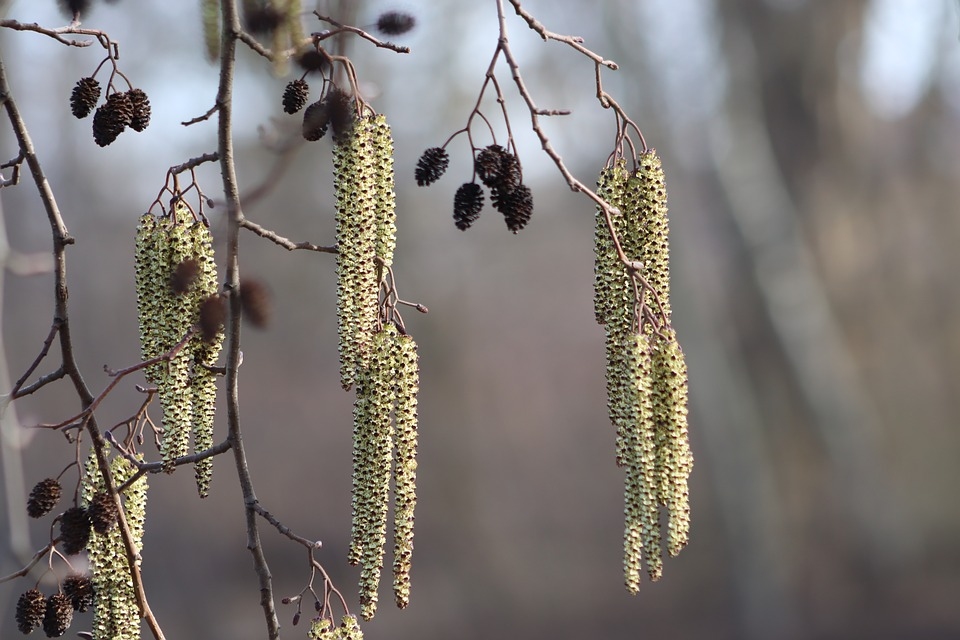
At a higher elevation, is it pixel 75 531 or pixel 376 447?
pixel 376 447

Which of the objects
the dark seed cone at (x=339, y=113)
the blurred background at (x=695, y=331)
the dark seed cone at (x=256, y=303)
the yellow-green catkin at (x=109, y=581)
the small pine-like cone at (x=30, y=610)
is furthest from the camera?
the blurred background at (x=695, y=331)

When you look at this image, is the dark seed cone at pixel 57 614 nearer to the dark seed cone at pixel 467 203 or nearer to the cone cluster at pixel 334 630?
the cone cluster at pixel 334 630

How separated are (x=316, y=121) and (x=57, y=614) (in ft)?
2.88

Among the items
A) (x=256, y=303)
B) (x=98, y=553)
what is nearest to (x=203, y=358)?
(x=256, y=303)

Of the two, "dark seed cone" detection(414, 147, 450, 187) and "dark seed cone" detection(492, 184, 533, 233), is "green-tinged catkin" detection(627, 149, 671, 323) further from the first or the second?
"dark seed cone" detection(414, 147, 450, 187)

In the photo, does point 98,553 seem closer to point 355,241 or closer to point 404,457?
point 404,457

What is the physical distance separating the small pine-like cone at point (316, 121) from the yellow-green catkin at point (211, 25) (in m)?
0.16

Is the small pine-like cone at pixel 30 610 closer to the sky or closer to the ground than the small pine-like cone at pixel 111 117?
closer to the ground

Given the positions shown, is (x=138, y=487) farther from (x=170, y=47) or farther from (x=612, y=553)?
(x=612, y=553)

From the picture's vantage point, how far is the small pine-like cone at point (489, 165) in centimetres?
150

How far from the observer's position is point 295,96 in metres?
1.65

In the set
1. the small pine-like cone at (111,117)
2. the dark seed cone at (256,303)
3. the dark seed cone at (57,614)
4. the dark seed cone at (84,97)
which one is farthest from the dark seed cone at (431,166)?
the dark seed cone at (57,614)

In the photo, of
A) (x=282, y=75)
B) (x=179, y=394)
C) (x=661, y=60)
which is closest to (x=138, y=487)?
(x=179, y=394)

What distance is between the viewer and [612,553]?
1278 centimetres
